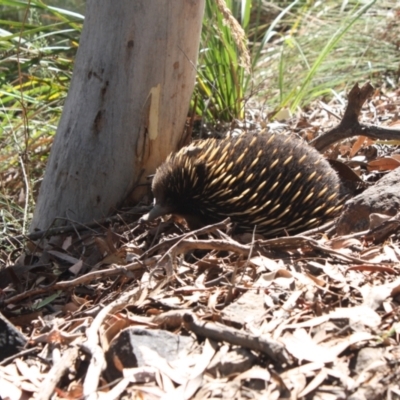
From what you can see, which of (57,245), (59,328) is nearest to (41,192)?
(57,245)

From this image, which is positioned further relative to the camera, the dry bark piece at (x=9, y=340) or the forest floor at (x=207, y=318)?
the dry bark piece at (x=9, y=340)

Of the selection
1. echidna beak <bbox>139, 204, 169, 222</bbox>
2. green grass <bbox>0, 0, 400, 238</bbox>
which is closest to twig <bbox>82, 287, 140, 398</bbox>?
echidna beak <bbox>139, 204, 169, 222</bbox>

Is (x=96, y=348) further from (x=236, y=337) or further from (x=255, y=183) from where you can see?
(x=255, y=183)

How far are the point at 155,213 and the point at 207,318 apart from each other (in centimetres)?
116

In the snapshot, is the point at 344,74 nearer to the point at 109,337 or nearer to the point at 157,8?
the point at 157,8

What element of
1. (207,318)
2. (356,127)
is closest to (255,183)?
(356,127)

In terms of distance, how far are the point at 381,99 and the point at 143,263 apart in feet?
9.88

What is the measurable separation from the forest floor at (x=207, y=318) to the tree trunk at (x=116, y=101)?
27 cm

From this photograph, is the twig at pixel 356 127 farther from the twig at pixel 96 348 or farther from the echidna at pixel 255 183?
the twig at pixel 96 348

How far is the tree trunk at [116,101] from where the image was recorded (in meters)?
3.34

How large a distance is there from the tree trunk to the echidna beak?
246mm

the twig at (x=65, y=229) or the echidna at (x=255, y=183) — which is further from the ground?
the echidna at (x=255, y=183)

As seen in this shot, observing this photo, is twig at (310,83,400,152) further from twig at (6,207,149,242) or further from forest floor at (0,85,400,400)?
twig at (6,207,149,242)

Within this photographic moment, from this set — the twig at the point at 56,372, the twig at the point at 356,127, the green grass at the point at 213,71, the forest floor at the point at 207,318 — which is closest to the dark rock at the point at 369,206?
the forest floor at the point at 207,318
